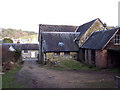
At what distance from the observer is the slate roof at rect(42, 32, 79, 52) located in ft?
84.0

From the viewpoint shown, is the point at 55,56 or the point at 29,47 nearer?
the point at 55,56

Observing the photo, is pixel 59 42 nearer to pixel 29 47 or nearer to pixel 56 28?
pixel 56 28

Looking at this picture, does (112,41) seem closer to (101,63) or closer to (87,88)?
(101,63)

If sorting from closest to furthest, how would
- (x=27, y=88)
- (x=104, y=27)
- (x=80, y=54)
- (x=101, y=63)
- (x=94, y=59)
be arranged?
(x=27, y=88) < (x=101, y=63) < (x=94, y=59) < (x=80, y=54) < (x=104, y=27)

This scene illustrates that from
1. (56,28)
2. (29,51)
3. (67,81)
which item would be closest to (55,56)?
(56,28)

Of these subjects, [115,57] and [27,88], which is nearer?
[27,88]

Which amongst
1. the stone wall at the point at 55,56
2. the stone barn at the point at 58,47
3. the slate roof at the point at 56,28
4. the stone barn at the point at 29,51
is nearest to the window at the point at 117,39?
the stone barn at the point at 58,47

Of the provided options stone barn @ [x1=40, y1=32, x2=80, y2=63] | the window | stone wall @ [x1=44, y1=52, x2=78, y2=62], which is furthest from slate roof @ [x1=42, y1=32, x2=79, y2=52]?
the window

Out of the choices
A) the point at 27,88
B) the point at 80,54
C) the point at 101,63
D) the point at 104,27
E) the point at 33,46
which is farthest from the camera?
the point at 33,46

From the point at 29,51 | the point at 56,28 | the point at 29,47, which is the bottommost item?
the point at 29,51

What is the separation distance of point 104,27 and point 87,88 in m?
20.9

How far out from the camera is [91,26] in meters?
27.6

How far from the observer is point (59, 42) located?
1067 inches

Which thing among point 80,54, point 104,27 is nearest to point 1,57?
point 80,54
